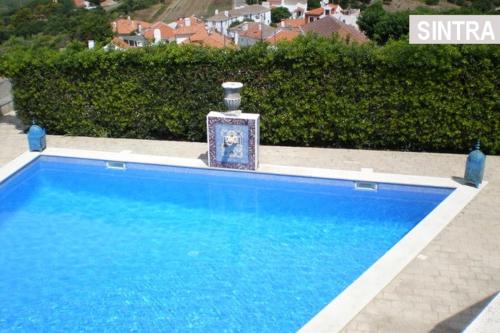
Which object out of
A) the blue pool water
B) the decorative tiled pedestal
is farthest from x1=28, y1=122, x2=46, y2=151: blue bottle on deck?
the decorative tiled pedestal

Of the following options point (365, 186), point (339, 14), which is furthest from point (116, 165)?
point (339, 14)

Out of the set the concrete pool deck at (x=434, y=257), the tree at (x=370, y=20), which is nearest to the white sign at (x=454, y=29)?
the concrete pool deck at (x=434, y=257)

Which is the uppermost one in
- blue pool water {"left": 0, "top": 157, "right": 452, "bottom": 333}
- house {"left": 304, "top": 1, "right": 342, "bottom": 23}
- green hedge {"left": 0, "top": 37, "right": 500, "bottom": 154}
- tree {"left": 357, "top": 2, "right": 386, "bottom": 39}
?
house {"left": 304, "top": 1, "right": 342, "bottom": 23}

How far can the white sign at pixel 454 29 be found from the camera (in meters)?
15.0

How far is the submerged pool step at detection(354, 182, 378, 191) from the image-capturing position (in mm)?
12711

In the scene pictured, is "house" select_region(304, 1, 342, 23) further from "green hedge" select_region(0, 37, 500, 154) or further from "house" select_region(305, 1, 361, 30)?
"green hedge" select_region(0, 37, 500, 154)

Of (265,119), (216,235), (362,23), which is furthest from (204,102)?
(362,23)

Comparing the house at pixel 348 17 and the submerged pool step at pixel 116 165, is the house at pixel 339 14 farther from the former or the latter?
the submerged pool step at pixel 116 165

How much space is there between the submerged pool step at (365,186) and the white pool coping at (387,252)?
0.11 metres

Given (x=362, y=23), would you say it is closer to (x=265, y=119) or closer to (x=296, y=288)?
(x=265, y=119)

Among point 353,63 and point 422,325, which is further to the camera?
point 353,63

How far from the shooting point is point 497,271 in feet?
29.0

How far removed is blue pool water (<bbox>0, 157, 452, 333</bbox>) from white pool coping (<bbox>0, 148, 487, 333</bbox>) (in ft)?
0.72

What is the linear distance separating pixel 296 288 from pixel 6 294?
5.15 metres
